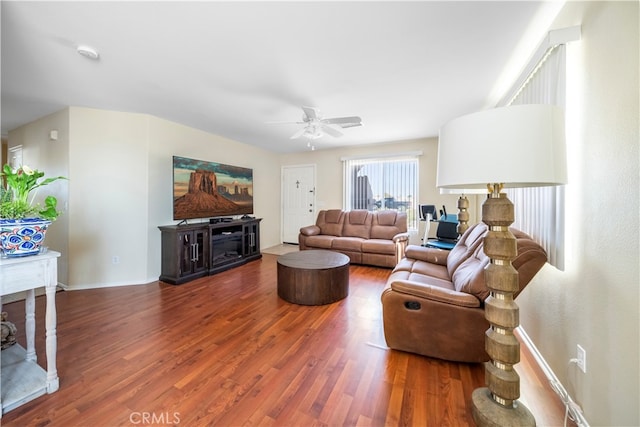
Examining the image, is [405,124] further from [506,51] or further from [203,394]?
[203,394]

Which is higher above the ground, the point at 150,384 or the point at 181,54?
the point at 181,54

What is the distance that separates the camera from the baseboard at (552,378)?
128 cm

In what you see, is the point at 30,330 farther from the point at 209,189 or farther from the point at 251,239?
the point at 251,239

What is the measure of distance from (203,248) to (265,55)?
292 centimetres

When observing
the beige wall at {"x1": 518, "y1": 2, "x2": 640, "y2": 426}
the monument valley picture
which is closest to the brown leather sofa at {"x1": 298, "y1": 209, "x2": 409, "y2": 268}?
the monument valley picture

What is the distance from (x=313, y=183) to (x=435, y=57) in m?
4.22

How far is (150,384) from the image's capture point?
1.58 meters

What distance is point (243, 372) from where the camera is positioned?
169 cm

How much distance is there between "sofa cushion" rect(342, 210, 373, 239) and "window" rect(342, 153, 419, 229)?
23.4 inches

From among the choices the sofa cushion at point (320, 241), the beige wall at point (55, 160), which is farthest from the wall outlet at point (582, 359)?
the beige wall at point (55, 160)

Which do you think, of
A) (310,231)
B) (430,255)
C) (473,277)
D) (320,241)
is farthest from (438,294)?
(310,231)

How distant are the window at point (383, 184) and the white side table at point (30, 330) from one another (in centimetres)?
493

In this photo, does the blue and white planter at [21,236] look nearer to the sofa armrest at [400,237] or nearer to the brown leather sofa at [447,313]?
the brown leather sofa at [447,313]

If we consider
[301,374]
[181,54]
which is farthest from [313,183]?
[301,374]
